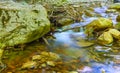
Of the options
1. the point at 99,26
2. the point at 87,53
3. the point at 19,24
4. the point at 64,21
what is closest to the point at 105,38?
the point at 99,26

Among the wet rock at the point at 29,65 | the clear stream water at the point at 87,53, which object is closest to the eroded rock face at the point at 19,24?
the clear stream water at the point at 87,53

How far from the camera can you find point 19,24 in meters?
4.45

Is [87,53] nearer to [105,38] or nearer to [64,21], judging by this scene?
[105,38]

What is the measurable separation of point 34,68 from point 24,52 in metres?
0.69

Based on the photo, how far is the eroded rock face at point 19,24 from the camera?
4.31 meters

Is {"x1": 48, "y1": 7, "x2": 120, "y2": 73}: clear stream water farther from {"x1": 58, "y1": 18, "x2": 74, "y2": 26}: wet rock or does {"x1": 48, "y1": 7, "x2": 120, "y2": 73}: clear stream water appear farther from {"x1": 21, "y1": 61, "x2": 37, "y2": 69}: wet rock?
{"x1": 21, "y1": 61, "x2": 37, "y2": 69}: wet rock

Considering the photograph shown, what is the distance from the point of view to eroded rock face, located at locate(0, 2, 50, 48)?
4.31 meters

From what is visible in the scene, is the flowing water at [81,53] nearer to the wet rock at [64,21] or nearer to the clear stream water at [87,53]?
the clear stream water at [87,53]

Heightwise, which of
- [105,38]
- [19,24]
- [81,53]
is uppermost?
[19,24]

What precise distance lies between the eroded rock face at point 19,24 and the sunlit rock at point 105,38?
45.8 inches

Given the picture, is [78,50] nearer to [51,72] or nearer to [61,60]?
[61,60]

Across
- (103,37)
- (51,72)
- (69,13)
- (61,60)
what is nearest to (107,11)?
(69,13)

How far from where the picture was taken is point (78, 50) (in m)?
4.53

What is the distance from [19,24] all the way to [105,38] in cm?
181
